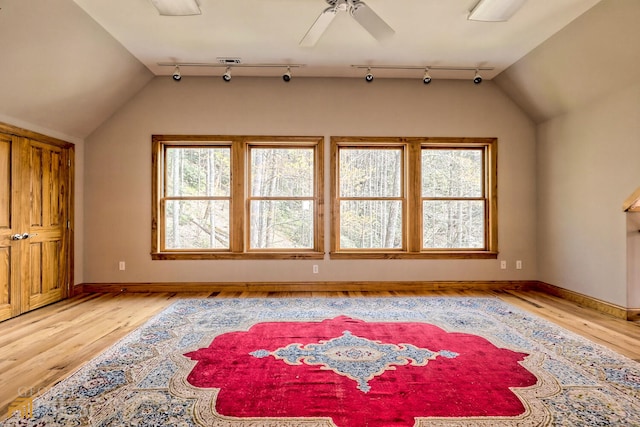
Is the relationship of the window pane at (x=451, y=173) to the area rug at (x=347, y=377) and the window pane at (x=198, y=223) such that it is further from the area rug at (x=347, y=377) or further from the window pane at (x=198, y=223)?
the window pane at (x=198, y=223)

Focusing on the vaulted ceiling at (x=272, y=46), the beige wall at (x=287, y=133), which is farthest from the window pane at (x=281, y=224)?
the vaulted ceiling at (x=272, y=46)

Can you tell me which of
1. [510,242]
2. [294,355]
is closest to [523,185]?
A: [510,242]

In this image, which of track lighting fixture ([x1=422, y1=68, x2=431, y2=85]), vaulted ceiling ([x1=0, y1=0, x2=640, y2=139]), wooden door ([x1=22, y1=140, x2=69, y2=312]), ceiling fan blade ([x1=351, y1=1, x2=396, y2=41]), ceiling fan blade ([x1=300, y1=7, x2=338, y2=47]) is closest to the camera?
ceiling fan blade ([x1=351, y1=1, x2=396, y2=41])

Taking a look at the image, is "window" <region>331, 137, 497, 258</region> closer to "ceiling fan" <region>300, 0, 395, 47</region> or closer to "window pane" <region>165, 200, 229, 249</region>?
"window pane" <region>165, 200, 229, 249</region>

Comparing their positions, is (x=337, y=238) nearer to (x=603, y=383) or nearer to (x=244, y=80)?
(x=244, y=80)

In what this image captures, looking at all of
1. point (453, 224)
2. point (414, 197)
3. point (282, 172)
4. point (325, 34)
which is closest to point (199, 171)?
point (282, 172)

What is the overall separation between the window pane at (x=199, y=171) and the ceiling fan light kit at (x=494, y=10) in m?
3.43

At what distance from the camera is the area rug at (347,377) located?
1.89 m

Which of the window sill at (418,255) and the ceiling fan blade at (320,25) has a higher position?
the ceiling fan blade at (320,25)

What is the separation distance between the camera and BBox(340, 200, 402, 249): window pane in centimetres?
513

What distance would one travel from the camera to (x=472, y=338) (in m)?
3.07

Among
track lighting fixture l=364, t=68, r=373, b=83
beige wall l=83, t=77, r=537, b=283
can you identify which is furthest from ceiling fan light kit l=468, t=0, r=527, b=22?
beige wall l=83, t=77, r=537, b=283

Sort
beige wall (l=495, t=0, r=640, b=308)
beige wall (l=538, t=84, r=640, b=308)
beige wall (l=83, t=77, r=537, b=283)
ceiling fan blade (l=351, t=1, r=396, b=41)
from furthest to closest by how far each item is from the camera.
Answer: beige wall (l=83, t=77, r=537, b=283) < beige wall (l=538, t=84, r=640, b=308) < beige wall (l=495, t=0, r=640, b=308) < ceiling fan blade (l=351, t=1, r=396, b=41)

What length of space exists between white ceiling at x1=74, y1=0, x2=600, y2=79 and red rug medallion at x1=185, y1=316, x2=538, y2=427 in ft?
9.30
